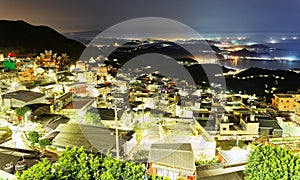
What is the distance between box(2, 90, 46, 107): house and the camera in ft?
30.1

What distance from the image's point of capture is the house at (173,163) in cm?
→ 428

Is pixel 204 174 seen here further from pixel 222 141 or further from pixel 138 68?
pixel 138 68

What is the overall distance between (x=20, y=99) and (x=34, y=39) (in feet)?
95.1

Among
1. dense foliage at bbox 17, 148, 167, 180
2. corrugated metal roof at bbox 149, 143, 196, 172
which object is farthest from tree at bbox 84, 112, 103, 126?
dense foliage at bbox 17, 148, 167, 180

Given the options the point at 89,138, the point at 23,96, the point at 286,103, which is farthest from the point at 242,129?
the point at 23,96

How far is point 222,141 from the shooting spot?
23.5 feet

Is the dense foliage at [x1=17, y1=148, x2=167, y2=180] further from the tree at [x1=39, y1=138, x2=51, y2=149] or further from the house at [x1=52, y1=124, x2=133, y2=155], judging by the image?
the tree at [x1=39, y1=138, x2=51, y2=149]

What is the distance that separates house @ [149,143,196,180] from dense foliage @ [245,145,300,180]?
97 centimetres

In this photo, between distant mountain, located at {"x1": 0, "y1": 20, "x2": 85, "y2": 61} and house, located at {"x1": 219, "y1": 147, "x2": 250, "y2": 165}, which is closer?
house, located at {"x1": 219, "y1": 147, "x2": 250, "y2": 165}

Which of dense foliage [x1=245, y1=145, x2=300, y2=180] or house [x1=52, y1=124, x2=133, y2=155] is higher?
dense foliage [x1=245, y1=145, x2=300, y2=180]

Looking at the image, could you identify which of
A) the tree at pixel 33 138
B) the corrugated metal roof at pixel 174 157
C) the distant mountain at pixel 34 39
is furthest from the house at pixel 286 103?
the distant mountain at pixel 34 39

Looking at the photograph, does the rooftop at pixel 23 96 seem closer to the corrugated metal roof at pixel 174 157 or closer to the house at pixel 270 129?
the corrugated metal roof at pixel 174 157

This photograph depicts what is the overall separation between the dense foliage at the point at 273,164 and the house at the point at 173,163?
97cm

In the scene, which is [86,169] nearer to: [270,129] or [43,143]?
[43,143]
